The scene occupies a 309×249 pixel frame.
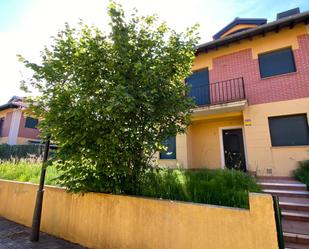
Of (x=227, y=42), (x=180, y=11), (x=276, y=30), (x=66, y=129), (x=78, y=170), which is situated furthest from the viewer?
(x=227, y=42)

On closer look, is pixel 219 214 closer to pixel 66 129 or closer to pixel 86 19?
pixel 66 129

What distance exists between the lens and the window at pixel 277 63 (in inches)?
336

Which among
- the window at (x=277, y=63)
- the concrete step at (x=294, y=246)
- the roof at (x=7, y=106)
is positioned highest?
the roof at (x=7, y=106)

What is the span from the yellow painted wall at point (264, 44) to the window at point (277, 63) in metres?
0.26

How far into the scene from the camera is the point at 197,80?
1081 centimetres

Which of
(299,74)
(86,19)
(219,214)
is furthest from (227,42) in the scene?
(219,214)

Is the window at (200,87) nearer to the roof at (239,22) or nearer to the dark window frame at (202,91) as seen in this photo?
the dark window frame at (202,91)

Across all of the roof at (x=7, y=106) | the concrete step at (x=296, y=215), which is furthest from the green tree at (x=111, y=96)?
the roof at (x=7, y=106)

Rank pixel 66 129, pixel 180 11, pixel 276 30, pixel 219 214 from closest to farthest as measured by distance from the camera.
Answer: pixel 219 214 → pixel 66 129 → pixel 180 11 → pixel 276 30

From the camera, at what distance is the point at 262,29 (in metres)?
8.65

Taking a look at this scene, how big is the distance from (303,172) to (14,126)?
2357 centimetres

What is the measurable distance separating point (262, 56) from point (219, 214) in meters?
8.86

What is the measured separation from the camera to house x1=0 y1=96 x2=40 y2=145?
1930 centimetres

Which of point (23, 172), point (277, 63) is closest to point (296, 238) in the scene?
point (277, 63)
